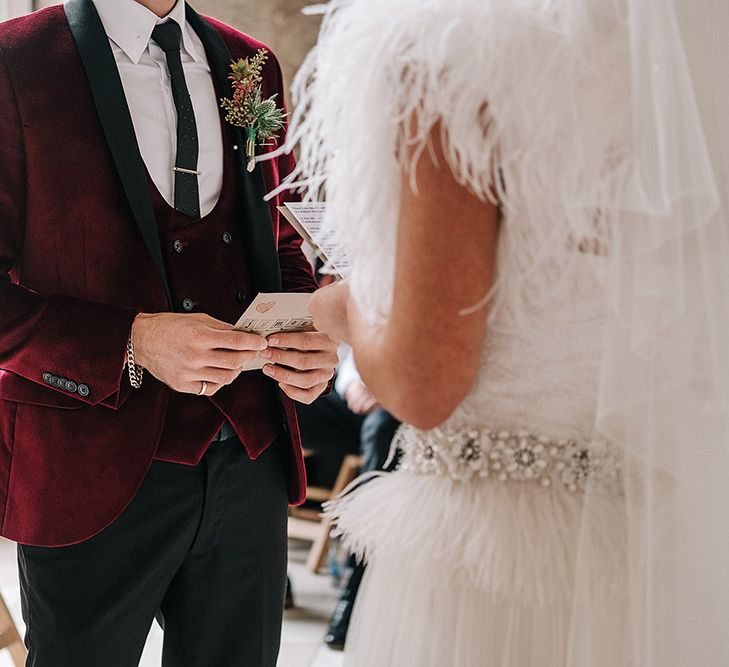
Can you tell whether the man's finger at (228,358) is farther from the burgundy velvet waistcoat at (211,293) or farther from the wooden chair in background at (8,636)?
the wooden chair in background at (8,636)

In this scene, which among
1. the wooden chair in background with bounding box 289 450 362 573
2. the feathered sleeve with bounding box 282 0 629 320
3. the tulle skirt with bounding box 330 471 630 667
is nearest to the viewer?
the feathered sleeve with bounding box 282 0 629 320

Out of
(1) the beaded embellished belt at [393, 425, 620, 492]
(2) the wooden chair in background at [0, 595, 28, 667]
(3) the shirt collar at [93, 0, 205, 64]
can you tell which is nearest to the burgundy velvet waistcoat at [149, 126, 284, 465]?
(3) the shirt collar at [93, 0, 205, 64]

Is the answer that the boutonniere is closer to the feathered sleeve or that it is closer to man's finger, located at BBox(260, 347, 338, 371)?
man's finger, located at BBox(260, 347, 338, 371)

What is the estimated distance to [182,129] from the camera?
160cm

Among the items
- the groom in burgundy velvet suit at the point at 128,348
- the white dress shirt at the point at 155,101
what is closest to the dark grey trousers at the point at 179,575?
the groom in burgundy velvet suit at the point at 128,348

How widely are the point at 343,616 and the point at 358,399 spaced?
974 mm

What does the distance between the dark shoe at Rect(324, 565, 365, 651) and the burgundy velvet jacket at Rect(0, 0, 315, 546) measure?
2.14 m

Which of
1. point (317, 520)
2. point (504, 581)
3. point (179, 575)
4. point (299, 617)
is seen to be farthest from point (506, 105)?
point (317, 520)

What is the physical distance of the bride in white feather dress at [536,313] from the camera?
1.01 metres

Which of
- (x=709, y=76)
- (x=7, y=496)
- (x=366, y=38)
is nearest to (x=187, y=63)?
(x=366, y=38)

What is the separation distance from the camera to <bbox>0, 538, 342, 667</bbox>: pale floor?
3369 mm

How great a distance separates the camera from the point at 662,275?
1.06 m

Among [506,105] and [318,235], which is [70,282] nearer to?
[318,235]

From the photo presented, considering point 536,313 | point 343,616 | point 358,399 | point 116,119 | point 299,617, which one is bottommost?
point 299,617
